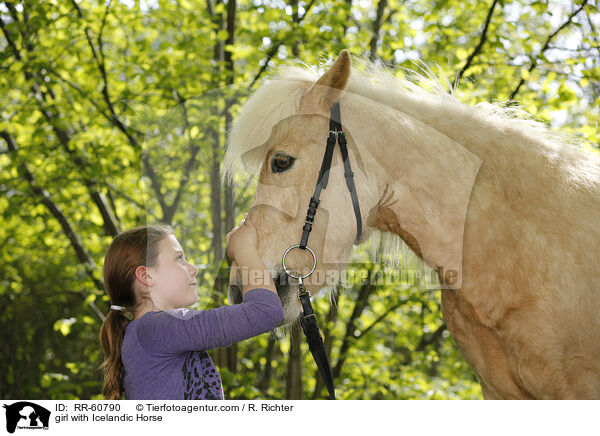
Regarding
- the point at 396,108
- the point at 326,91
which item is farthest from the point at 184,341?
the point at 396,108

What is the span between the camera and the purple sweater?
5.51 ft

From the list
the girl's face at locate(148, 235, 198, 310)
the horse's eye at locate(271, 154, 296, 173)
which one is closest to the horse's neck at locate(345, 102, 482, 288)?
the horse's eye at locate(271, 154, 296, 173)

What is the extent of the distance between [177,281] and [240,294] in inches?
11.2

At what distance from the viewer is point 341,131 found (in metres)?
1.82

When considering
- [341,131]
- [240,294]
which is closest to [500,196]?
[341,131]

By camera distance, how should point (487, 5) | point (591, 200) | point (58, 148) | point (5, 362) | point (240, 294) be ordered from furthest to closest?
point (5, 362), point (58, 148), point (487, 5), point (240, 294), point (591, 200)

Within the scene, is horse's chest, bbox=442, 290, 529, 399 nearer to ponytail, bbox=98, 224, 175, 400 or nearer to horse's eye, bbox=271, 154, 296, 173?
horse's eye, bbox=271, 154, 296, 173

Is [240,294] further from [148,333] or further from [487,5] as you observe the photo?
[487,5]

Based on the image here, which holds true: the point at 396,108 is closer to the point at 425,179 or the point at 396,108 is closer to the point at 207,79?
the point at 425,179

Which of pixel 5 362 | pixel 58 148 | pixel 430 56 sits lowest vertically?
pixel 5 362

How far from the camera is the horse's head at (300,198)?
5.84 feet
